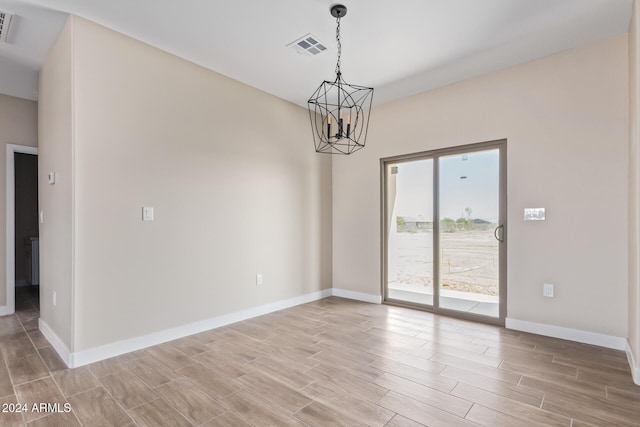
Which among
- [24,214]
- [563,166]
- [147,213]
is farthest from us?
[24,214]

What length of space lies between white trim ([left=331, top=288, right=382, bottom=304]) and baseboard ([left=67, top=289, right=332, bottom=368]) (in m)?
0.78

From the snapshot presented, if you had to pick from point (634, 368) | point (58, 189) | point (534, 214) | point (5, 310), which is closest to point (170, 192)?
point (58, 189)

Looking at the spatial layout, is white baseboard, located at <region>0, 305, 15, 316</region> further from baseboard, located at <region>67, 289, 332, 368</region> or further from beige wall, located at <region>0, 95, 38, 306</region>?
baseboard, located at <region>67, 289, 332, 368</region>

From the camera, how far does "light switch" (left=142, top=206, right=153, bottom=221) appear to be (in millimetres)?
3020

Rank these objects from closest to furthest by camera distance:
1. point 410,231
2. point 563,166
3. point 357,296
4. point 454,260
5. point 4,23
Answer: point 4,23 < point 563,166 < point 454,260 < point 410,231 < point 357,296

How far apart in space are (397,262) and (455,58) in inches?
106

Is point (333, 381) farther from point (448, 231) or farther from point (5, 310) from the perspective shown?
point (5, 310)

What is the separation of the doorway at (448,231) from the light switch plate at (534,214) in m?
0.23

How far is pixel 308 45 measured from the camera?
3066mm

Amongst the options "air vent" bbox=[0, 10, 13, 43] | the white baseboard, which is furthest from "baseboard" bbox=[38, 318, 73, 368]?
"air vent" bbox=[0, 10, 13, 43]

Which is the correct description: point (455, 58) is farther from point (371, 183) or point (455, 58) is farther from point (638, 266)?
point (638, 266)

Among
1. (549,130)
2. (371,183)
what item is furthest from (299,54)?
(549,130)

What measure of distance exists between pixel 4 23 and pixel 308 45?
8.37 ft

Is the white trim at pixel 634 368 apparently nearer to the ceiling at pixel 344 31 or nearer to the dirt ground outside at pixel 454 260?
the dirt ground outside at pixel 454 260
